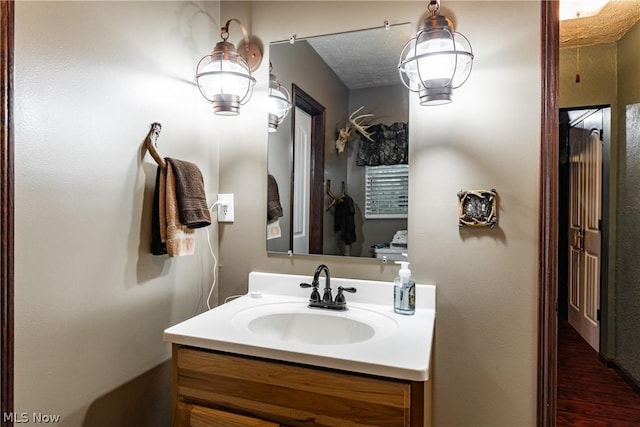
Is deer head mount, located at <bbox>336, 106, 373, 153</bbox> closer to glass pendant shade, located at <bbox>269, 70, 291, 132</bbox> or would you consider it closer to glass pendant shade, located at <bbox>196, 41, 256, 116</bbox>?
glass pendant shade, located at <bbox>269, 70, 291, 132</bbox>

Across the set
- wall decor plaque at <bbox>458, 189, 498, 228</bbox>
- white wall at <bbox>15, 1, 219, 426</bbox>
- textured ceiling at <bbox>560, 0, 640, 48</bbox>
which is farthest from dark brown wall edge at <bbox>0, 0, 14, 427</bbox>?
textured ceiling at <bbox>560, 0, 640, 48</bbox>

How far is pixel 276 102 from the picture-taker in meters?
1.57

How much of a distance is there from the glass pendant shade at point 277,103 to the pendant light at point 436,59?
54 cm

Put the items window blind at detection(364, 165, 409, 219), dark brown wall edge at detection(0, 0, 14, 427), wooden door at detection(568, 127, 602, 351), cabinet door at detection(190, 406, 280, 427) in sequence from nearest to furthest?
1. dark brown wall edge at detection(0, 0, 14, 427)
2. cabinet door at detection(190, 406, 280, 427)
3. window blind at detection(364, 165, 409, 219)
4. wooden door at detection(568, 127, 602, 351)

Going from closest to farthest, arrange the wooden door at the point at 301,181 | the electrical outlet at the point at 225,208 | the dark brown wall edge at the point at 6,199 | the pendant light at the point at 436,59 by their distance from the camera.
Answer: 1. the dark brown wall edge at the point at 6,199
2. the pendant light at the point at 436,59
3. the wooden door at the point at 301,181
4. the electrical outlet at the point at 225,208

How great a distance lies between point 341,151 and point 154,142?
687mm

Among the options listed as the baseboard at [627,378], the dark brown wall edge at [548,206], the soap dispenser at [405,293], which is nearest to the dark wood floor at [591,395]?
the baseboard at [627,378]

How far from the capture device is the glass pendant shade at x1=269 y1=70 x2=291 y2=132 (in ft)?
5.13

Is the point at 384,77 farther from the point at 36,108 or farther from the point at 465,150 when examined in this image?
the point at 36,108

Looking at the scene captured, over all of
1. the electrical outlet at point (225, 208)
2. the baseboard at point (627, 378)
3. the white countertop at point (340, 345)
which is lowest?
the baseboard at point (627, 378)

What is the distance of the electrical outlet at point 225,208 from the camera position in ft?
5.39

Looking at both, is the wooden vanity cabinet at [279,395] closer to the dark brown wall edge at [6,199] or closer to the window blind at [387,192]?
the dark brown wall edge at [6,199]

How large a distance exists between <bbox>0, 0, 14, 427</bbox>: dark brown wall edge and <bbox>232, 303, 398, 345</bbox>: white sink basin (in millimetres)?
584

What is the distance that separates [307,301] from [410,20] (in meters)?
1.14
